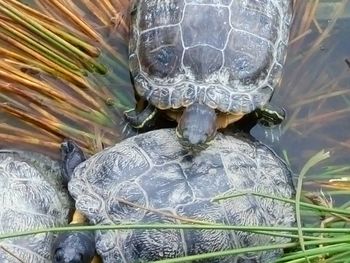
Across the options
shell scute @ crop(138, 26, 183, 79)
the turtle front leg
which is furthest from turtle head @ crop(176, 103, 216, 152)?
the turtle front leg

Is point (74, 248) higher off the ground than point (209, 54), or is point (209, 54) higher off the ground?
point (209, 54)

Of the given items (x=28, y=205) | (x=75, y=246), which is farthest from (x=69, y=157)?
(x=75, y=246)

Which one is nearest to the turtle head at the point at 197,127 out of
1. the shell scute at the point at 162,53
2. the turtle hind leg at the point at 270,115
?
the shell scute at the point at 162,53

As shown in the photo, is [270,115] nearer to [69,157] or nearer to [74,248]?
[69,157]

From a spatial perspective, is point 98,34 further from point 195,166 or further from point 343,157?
point 343,157

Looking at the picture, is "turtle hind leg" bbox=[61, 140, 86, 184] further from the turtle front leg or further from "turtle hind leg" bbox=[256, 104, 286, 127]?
"turtle hind leg" bbox=[256, 104, 286, 127]

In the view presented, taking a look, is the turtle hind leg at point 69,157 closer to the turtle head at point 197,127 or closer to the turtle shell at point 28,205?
the turtle shell at point 28,205

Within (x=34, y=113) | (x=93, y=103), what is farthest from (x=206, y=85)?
(x=34, y=113)
